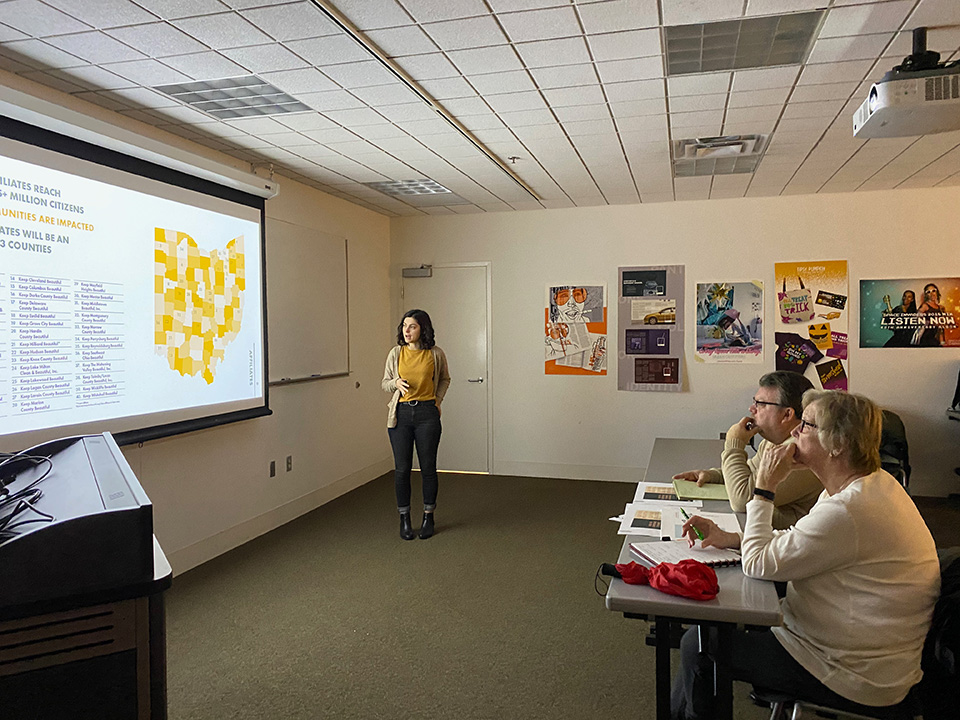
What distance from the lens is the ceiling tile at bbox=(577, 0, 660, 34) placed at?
245cm

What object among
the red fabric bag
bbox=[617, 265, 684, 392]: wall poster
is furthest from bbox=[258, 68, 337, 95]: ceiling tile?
bbox=[617, 265, 684, 392]: wall poster

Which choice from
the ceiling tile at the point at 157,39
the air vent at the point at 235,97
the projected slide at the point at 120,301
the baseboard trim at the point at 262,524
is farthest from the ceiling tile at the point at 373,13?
the baseboard trim at the point at 262,524

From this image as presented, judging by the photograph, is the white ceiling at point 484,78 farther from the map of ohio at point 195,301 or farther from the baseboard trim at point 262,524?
the baseboard trim at point 262,524

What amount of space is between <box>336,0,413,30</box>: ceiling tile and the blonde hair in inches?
76.2

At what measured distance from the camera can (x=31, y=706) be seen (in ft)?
4.20

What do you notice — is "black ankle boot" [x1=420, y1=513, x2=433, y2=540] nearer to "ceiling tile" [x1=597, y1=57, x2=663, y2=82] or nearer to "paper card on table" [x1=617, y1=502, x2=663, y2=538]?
"paper card on table" [x1=617, y1=502, x2=663, y2=538]

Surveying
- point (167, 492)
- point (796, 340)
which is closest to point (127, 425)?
point (167, 492)

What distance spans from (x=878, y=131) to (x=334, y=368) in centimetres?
436

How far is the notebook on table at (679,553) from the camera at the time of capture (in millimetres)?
1976

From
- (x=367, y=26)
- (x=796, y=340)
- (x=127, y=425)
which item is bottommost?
(x=127, y=425)

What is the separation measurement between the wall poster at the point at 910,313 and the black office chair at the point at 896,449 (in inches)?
26.7

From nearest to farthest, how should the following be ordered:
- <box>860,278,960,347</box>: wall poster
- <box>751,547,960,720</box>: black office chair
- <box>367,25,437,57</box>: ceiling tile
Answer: <box>751,547,960,720</box>: black office chair → <box>367,25,437,57</box>: ceiling tile → <box>860,278,960,347</box>: wall poster

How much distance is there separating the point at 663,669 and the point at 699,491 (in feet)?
3.61

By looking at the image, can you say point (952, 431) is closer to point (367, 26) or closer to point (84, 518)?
point (367, 26)
